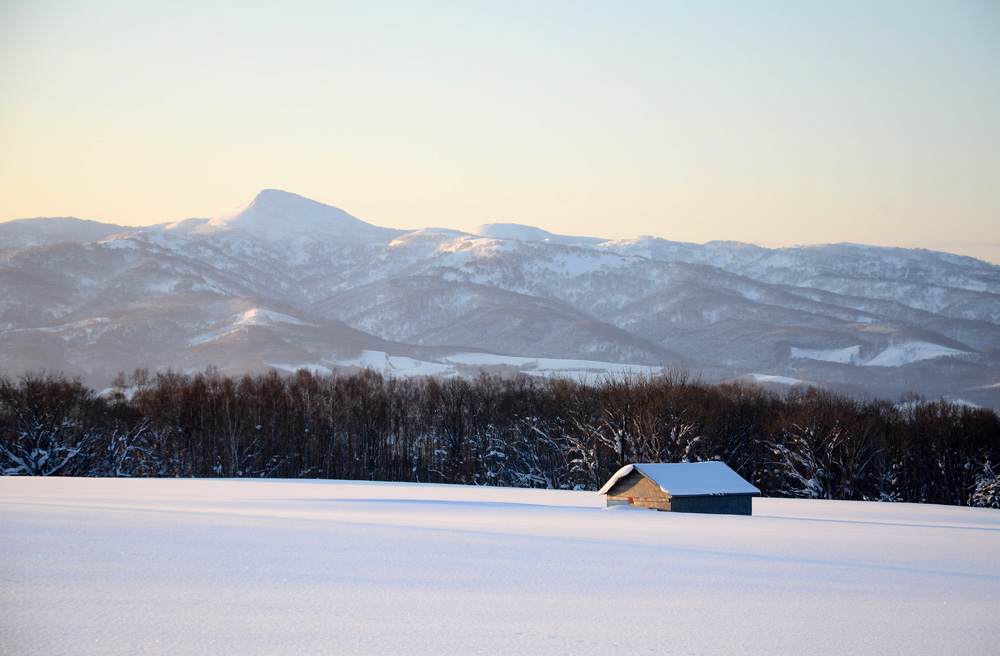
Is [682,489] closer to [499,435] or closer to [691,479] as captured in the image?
[691,479]

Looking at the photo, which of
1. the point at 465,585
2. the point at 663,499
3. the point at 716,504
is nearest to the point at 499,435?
the point at 716,504

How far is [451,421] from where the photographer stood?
84.7 metres

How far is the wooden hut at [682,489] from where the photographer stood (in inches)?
1389

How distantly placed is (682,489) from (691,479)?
1047mm

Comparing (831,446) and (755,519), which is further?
(831,446)

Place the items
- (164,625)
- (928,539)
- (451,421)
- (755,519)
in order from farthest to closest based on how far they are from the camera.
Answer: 1. (451,421)
2. (755,519)
3. (928,539)
4. (164,625)

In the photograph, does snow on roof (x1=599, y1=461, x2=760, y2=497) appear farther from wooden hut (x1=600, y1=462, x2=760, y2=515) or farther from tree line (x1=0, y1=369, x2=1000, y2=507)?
tree line (x1=0, y1=369, x2=1000, y2=507)

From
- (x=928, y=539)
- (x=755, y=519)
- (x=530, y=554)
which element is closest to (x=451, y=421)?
(x=755, y=519)

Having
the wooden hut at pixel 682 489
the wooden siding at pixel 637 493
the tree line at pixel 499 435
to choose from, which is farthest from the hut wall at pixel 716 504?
the tree line at pixel 499 435

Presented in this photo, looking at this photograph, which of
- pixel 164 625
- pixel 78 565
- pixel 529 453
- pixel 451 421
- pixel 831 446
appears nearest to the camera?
pixel 164 625

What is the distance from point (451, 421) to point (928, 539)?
58564 mm

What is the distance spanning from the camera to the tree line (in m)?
63.7

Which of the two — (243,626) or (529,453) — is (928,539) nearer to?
(243,626)

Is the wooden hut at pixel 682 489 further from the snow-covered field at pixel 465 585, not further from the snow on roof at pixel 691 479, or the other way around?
the snow-covered field at pixel 465 585
